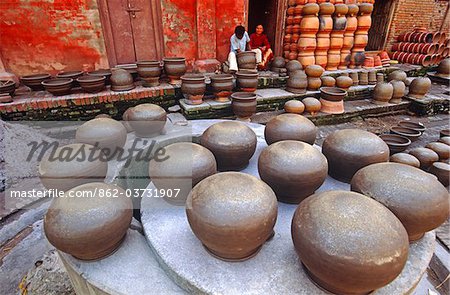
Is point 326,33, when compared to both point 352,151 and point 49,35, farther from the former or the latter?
point 49,35

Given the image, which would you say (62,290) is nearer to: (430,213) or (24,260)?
(24,260)

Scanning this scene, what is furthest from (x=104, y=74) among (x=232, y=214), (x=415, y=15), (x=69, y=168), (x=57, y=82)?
(x=415, y=15)

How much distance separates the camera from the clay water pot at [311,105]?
5.69 meters

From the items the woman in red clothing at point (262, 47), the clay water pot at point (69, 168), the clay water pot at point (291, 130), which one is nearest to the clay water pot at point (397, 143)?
the clay water pot at point (291, 130)

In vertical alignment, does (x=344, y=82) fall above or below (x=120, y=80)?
below

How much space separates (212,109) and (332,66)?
4.22 metres

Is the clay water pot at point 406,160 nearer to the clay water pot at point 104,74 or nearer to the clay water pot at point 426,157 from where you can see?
the clay water pot at point 426,157

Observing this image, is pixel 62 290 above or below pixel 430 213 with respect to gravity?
below

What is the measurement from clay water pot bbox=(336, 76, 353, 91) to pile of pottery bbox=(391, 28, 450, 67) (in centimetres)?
481

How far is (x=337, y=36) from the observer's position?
22.9ft

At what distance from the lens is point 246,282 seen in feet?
5.64

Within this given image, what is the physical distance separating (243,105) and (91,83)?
2977mm

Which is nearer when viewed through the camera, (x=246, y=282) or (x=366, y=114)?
(x=246, y=282)

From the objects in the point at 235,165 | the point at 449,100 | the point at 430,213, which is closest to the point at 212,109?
the point at 235,165
